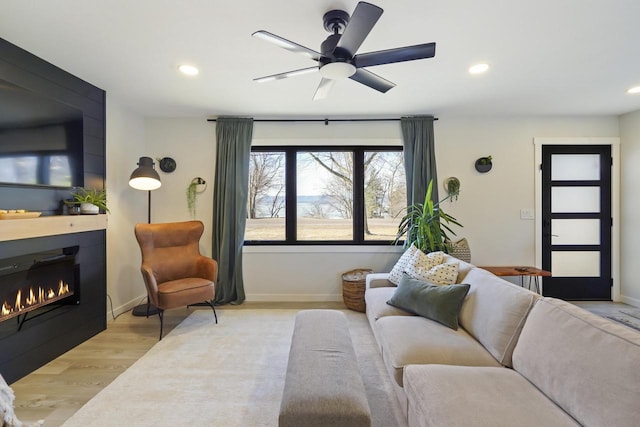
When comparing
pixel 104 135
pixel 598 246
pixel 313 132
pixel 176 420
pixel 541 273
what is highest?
pixel 313 132

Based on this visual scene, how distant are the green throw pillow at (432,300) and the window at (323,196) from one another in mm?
1687

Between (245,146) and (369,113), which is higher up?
(369,113)

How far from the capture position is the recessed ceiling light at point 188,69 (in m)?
2.52

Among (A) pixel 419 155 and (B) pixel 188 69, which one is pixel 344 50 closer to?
(B) pixel 188 69

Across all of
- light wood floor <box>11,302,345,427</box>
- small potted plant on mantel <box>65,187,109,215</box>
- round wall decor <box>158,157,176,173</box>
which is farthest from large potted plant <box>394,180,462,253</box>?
small potted plant on mantel <box>65,187,109,215</box>

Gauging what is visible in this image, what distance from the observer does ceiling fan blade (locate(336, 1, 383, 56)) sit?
4.56ft

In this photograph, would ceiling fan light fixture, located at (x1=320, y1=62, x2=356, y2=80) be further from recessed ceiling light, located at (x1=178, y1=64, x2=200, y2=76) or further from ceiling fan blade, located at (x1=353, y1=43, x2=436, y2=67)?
recessed ceiling light, located at (x1=178, y1=64, x2=200, y2=76)

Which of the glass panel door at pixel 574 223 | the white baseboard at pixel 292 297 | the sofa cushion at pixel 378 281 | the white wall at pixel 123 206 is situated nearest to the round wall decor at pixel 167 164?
the white wall at pixel 123 206

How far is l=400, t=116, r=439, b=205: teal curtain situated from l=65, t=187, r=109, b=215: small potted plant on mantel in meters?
3.51

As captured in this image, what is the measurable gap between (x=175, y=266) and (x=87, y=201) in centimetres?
108

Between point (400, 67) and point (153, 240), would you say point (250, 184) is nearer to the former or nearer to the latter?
point (153, 240)

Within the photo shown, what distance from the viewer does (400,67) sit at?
256cm

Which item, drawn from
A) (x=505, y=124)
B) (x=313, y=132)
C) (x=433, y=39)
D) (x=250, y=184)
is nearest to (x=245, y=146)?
(x=250, y=184)

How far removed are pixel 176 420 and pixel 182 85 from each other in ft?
Answer: 9.37
